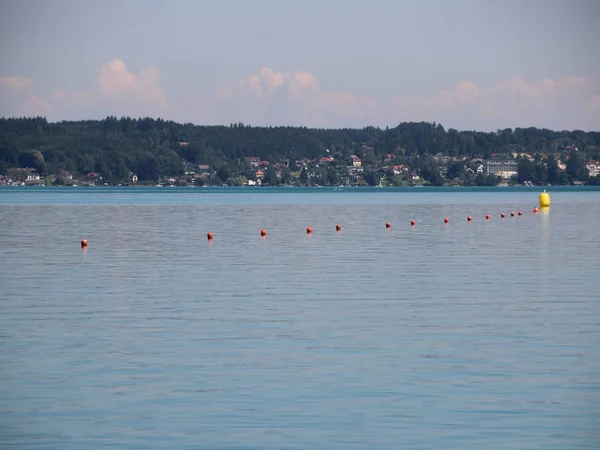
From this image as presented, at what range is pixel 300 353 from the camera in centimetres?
2177

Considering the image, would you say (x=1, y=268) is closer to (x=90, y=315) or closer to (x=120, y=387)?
(x=90, y=315)

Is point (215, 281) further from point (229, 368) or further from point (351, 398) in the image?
point (351, 398)

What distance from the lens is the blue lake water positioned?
16094mm

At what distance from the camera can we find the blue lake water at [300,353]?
16094 mm

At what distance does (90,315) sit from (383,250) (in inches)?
963

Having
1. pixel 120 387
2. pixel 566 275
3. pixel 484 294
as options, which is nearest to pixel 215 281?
pixel 484 294

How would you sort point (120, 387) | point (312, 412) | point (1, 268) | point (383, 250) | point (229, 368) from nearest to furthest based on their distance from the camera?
point (312, 412)
point (120, 387)
point (229, 368)
point (1, 268)
point (383, 250)

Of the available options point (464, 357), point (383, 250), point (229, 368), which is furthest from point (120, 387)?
point (383, 250)

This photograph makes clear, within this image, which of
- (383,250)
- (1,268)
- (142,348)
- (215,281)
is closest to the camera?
(142,348)

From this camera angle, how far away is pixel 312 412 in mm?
16984

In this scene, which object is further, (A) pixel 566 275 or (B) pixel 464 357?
(A) pixel 566 275

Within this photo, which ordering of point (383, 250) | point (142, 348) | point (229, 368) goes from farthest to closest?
point (383, 250) < point (142, 348) < point (229, 368)

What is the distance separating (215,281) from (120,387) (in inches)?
676

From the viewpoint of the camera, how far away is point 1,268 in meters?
41.4
